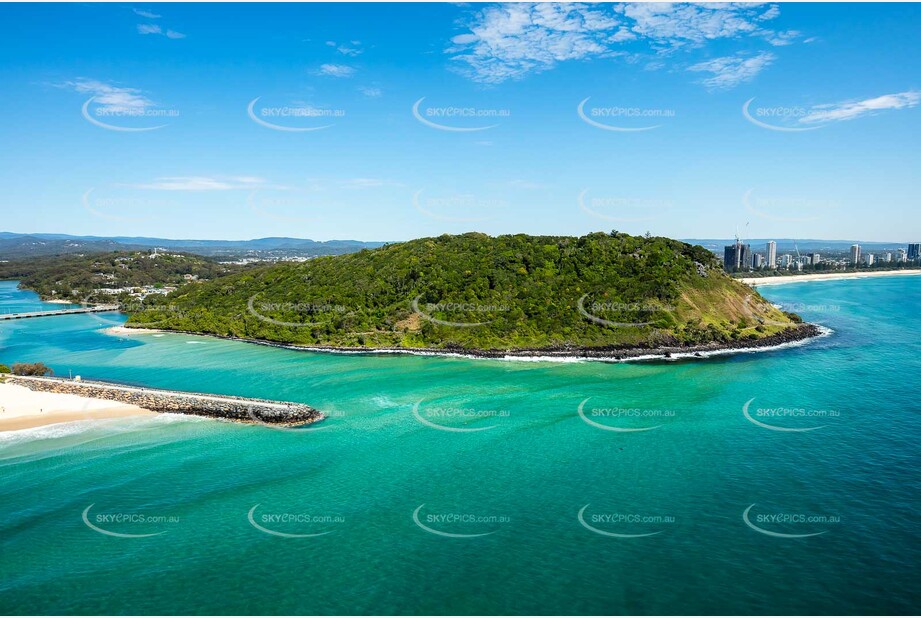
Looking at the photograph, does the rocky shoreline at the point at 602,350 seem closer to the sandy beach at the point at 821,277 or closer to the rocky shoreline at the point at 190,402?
the rocky shoreline at the point at 190,402

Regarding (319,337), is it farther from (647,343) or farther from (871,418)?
(871,418)

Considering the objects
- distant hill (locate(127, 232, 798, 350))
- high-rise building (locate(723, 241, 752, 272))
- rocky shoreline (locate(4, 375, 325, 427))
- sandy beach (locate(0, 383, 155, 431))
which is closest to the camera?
sandy beach (locate(0, 383, 155, 431))

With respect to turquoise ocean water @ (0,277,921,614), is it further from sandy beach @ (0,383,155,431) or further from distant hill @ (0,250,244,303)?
distant hill @ (0,250,244,303)

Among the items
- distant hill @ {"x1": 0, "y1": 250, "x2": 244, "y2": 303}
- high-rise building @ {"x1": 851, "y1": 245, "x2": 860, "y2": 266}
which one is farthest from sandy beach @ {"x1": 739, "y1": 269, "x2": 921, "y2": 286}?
distant hill @ {"x1": 0, "y1": 250, "x2": 244, "y2": 303}

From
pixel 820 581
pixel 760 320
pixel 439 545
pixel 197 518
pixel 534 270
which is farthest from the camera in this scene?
pixel 534 270

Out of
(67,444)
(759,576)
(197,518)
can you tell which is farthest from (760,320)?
(67,444)

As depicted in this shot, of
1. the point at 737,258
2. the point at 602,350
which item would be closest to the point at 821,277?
the point at 737,258
